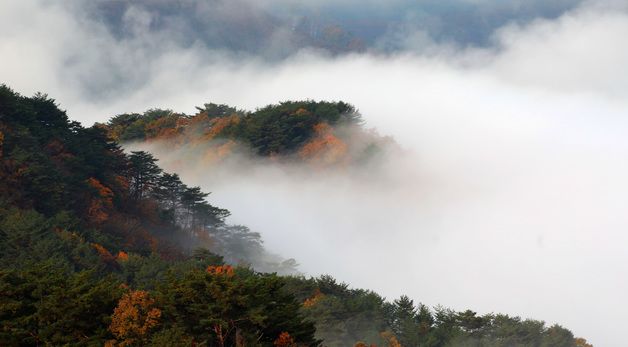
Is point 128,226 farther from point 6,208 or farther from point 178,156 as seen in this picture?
Result: point 178,156

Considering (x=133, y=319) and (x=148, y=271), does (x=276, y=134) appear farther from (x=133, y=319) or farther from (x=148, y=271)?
(x=133, y=319)

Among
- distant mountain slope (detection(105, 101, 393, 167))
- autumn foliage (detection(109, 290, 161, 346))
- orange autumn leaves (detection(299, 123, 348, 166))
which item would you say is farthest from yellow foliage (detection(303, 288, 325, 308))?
orange autumn leaves (detection(299, 123, 348, 166))

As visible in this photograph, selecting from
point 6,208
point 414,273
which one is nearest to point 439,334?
point 6,208

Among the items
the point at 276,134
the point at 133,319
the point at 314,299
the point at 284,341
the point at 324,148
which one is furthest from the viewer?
the point at 324,148

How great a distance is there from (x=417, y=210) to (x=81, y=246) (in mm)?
86274

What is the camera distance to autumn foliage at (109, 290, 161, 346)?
26.0m

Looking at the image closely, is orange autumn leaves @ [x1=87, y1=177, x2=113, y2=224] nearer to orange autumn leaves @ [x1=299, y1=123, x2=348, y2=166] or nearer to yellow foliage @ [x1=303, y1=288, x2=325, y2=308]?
yellow foliage @ [x1=303, y1=288, x2=325, y2=308]

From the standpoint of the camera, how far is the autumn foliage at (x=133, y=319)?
85.2 ft

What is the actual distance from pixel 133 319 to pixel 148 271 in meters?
23.3

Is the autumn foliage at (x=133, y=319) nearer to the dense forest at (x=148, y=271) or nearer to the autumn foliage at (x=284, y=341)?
the dense forest at (x=148, y=271)

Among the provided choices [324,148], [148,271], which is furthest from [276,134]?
[148,271]

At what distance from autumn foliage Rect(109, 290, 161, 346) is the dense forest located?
0.04 m

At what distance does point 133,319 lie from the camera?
25984mm

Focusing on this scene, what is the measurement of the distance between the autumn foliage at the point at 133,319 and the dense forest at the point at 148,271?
42 mm
